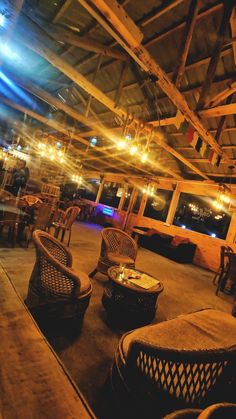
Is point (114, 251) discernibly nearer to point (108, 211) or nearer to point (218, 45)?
point (218, 45)

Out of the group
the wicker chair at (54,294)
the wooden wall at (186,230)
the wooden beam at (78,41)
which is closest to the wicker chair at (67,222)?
the wicker chair at (54,294)

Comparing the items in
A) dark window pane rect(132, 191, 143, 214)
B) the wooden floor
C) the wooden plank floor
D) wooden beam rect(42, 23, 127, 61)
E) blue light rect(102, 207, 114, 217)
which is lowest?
the wooden floor

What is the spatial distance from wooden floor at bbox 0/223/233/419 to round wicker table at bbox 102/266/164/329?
0.15 meters

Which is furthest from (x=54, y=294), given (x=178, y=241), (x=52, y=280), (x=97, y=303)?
(x=178, y=241)

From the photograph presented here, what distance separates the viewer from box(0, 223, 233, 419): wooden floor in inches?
76.4

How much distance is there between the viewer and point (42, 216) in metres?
4.86

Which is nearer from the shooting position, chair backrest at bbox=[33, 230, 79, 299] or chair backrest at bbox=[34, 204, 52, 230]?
chair backrest at bbox=[33, 230, 79, 299]

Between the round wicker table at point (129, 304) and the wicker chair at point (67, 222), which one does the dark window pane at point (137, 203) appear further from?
the round wicker table at point (129, 304)

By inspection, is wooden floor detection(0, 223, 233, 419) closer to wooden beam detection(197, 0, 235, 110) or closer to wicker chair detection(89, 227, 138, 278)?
wicker chair detection(89, 227, 138, 278)

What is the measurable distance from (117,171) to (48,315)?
10.9 m

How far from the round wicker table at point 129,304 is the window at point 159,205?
729 centimetres

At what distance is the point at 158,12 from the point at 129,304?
4.13 metres

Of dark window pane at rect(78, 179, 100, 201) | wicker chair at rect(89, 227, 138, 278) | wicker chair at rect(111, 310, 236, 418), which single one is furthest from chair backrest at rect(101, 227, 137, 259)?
dark window pane at rect(78, 179, 100, 201)

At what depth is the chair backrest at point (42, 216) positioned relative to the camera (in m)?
4.76
